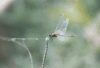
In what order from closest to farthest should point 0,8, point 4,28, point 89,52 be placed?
point 0,8 < point 4,28 < point 89,52

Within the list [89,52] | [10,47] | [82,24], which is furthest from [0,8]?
[89,52]

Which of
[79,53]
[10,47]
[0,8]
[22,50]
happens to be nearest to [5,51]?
[10,47]

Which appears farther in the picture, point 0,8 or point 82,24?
point 82,24

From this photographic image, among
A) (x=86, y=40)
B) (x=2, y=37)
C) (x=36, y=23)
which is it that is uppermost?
(x=36, y=23)

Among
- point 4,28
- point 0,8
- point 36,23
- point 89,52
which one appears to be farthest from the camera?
point 89,52

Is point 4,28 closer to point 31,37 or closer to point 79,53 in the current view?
point 31,37

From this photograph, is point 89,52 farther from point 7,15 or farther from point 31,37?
point 7,15

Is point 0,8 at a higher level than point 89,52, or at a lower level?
higher
